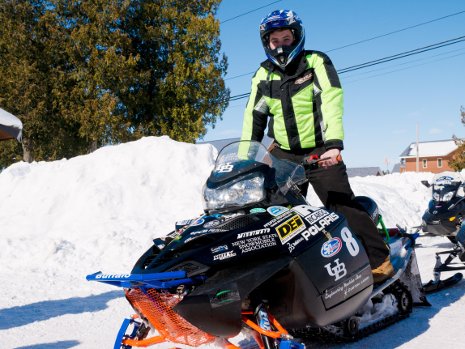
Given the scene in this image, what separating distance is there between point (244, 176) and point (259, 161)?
7.5 inches

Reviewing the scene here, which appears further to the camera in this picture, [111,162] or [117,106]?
[117,106]

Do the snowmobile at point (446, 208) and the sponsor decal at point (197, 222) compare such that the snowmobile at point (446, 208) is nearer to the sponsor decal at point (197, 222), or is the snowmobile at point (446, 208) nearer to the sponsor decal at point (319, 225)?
the sponsor decal at point (319, 225)

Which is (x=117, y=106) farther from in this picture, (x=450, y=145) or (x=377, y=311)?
(x=450, y=145)

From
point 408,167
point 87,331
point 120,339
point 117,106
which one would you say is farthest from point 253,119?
point 408,167

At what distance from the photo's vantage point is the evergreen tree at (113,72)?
2241cm

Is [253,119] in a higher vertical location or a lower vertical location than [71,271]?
higher

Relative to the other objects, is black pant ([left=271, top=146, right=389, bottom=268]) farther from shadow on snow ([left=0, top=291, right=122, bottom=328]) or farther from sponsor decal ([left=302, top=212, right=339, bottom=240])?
shadow on snow ([left=0, top=291, right=122, bottom=328])

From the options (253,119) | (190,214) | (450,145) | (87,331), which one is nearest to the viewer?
(253,119)

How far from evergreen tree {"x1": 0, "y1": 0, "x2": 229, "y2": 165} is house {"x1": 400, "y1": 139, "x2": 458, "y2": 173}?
181 feet

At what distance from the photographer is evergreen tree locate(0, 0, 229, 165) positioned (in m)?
22.4

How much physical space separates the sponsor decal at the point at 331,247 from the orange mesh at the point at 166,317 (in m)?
0.80

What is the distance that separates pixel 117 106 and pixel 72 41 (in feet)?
11.4

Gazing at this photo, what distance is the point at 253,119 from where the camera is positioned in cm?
404

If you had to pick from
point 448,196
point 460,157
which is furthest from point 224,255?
point 460,157
